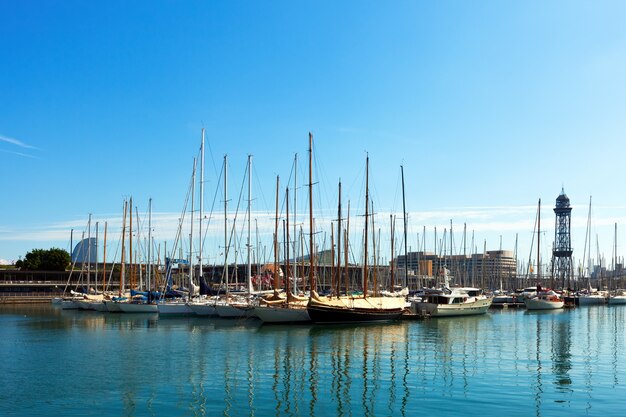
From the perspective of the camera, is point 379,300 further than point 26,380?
Yes

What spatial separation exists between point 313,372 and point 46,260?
116m

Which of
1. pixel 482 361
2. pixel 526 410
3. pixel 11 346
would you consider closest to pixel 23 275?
pixel 11 346

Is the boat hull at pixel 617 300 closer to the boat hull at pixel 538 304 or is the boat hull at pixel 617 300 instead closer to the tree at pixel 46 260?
the boat hull at pixel 538 304

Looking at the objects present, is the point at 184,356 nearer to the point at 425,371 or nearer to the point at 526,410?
the point at 425,371

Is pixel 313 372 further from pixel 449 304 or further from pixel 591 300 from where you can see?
pixel 591 300

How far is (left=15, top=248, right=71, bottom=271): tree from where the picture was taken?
132 metres

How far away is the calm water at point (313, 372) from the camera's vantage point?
2350cm

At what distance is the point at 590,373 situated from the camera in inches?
1220

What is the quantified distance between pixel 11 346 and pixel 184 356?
14.5 metres

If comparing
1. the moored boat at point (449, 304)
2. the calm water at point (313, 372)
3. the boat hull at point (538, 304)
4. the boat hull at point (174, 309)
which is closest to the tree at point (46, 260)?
the boat hull at point (174, 309)

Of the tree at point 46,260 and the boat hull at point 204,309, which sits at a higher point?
the tree at point 46,260

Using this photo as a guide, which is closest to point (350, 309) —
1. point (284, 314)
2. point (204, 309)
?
point (284, 314)

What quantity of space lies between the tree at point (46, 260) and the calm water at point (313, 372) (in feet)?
273

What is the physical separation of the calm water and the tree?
8316 centimetres
